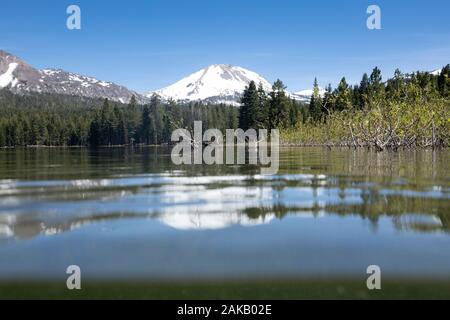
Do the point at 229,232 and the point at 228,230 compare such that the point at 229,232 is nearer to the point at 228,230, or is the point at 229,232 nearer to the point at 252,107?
the point at 228,230

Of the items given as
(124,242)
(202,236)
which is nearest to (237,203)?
(202,236)

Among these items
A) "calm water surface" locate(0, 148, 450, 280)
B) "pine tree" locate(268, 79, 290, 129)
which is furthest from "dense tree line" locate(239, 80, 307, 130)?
"calm water surface" locate(0, 148, 450, 280)

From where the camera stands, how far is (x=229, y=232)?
14.1m

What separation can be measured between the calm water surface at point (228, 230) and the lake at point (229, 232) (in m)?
0.03

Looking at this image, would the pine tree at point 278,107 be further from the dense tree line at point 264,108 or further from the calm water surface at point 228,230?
the calm water surface at point 228,230

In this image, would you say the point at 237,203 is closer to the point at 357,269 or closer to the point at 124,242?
the point at 124,242

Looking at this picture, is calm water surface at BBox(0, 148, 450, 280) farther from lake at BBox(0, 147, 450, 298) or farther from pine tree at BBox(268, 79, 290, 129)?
pine tree at BBox(268, 79, 290, 129)

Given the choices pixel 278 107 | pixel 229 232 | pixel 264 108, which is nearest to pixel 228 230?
pixel 229 232

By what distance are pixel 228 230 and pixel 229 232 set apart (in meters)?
0.28

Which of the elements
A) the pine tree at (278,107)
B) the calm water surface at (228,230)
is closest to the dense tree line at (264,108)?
the pine tree at (278,107)

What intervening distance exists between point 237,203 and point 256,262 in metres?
8.41

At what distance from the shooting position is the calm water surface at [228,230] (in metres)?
10.7

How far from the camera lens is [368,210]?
1689 cm
